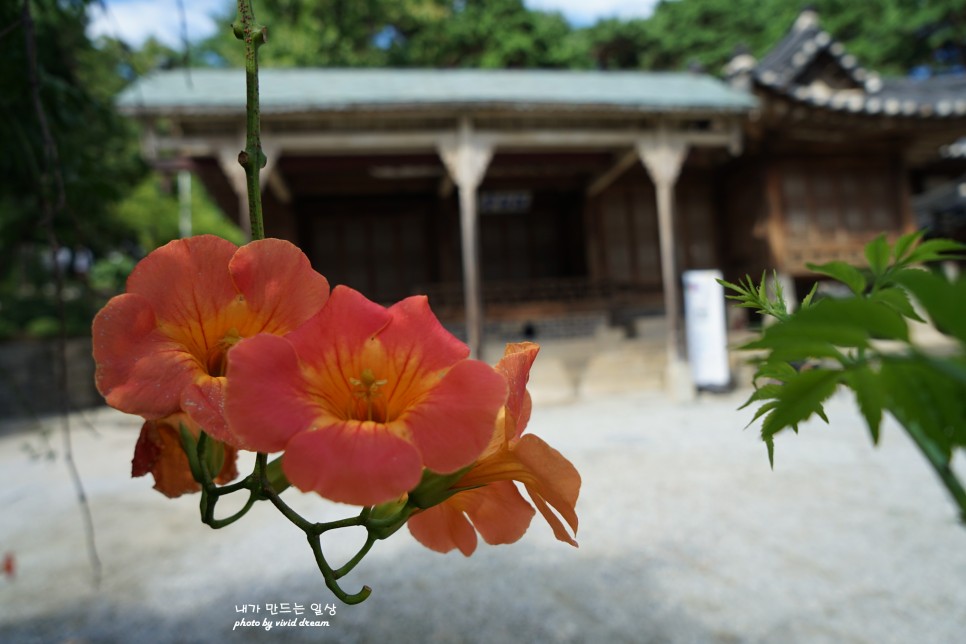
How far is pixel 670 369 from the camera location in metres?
Result: 6.86

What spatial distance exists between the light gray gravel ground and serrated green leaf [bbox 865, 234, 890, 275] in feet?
5.04

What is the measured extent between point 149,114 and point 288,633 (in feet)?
17.0

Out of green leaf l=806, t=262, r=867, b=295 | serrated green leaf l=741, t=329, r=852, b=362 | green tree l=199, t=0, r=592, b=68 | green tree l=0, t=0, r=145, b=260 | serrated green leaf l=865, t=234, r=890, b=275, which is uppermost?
green tree l=199, t=0, r=592, b=68

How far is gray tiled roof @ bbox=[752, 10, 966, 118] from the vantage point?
680cm

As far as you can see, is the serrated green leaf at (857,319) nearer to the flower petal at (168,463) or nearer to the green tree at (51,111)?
the flower petal at (168,463)

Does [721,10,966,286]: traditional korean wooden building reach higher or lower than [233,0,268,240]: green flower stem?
Answer: higher

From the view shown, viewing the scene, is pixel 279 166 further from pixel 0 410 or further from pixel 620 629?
pixel 0 410

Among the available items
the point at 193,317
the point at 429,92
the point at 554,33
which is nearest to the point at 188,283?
the point at 193,317

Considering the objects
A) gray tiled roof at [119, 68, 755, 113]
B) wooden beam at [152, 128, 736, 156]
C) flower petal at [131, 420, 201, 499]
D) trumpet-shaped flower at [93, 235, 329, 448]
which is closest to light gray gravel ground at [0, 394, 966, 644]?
flower petal at [131, 420, 201, 499]

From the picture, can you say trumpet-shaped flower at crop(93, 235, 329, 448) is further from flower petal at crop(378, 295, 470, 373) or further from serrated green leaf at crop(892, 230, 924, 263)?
serrated green leaf at crop(892, 230, 924, 263)

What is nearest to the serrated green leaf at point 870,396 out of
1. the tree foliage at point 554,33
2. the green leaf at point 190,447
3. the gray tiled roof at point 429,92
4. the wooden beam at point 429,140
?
the green leaf at point 190,447

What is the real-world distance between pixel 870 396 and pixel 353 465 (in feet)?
0.59

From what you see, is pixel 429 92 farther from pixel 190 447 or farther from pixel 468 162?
pixel 190 447

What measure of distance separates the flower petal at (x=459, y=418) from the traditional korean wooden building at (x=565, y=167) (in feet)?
19.6
